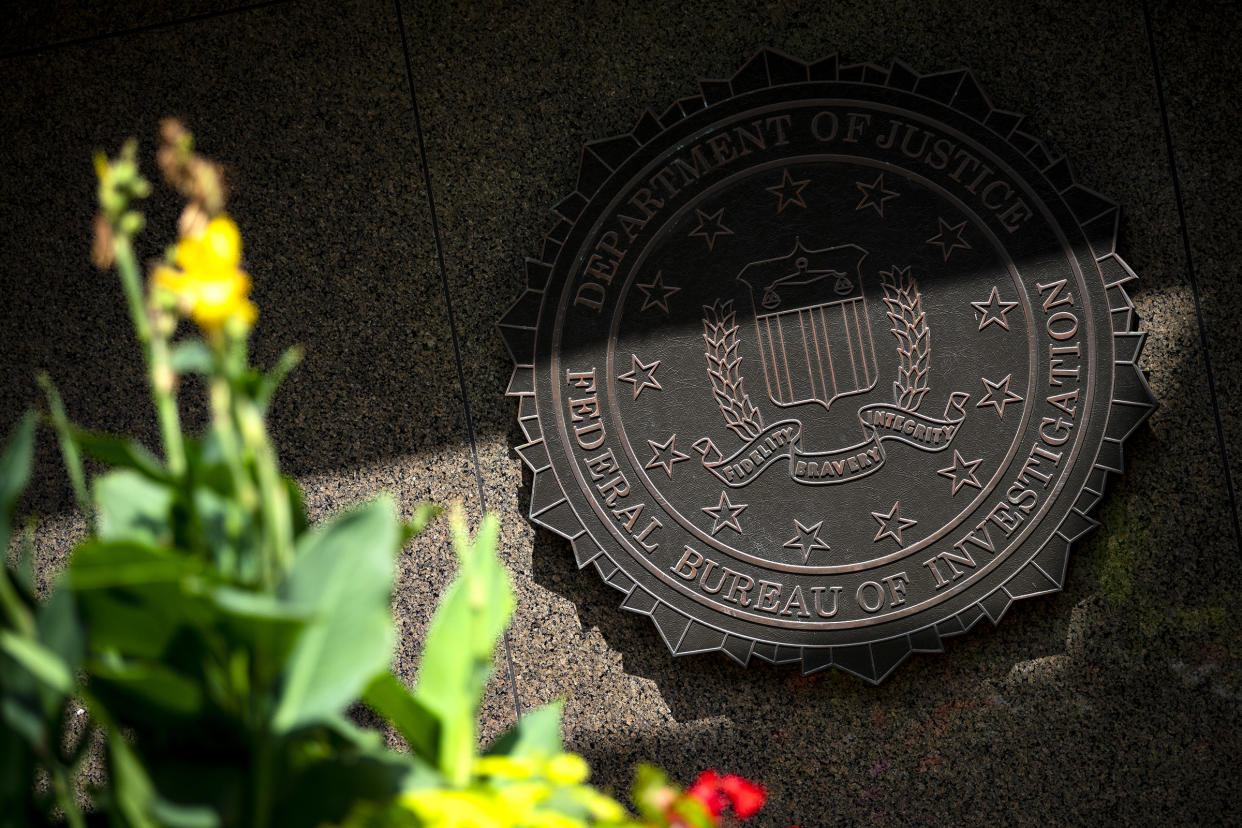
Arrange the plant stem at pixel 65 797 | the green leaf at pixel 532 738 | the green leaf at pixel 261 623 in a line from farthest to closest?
1. the green leaf at pixel 532 738
2. the plant stem at pixel 65 797
3. the green leaf at pixel 261 623

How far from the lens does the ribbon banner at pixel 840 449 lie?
2596 mm

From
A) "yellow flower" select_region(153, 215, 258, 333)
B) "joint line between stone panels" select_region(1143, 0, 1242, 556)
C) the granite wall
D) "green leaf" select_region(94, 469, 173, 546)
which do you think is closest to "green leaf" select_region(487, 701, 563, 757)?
"green leaf" select_region(94, 469, 173, 546)

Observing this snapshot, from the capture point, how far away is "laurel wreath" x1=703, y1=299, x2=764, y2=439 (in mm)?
2670

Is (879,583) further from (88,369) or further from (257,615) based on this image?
(88,369)

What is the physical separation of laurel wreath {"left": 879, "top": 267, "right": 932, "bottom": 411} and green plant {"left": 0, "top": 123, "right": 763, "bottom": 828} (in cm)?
198

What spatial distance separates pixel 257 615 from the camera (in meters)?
0.63

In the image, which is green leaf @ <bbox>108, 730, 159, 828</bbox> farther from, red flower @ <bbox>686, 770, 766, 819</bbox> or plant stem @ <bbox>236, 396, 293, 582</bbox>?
red flower @ <bbox>686, 770, 766, 819</bbox>

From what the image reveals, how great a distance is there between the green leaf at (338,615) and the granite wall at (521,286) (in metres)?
2.11

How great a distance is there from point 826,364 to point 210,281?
7.13ft

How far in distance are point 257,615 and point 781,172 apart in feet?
7.55

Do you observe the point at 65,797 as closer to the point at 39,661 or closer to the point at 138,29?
the point at 39,661

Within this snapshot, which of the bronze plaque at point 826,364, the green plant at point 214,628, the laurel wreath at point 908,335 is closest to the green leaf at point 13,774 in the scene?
the green plant at point 214,628

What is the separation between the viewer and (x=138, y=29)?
3.01 metres

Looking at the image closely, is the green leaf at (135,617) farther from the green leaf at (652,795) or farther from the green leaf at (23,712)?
the green leaf at (652,795)
